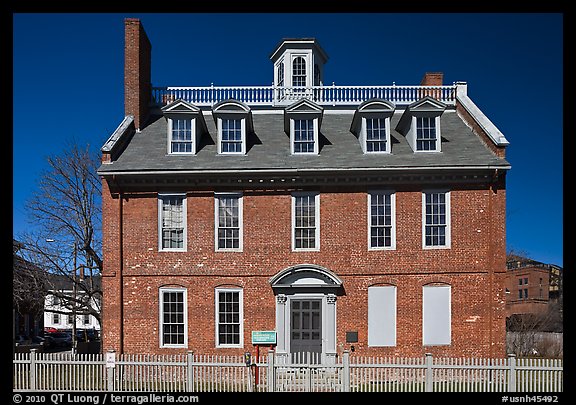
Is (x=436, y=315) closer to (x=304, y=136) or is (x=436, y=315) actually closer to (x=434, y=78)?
(x=304, y=136)

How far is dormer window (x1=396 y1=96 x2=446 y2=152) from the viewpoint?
21.2 m

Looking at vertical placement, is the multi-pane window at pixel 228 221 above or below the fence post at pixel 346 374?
above

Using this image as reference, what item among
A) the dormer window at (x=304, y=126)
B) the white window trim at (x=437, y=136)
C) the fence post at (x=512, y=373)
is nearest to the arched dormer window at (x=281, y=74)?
the dormer window at (x=304, y=126)

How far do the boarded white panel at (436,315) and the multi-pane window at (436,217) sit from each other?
165 centimetres

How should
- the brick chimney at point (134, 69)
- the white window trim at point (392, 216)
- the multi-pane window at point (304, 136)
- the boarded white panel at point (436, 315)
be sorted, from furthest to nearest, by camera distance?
the brick chimney at point (134, 69) → the multi-pane window at point (304, 136) → the white window trim at point (392, 216) → the boarded white panel at point (436, 315)

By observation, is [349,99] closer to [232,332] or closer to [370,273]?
[370,273]

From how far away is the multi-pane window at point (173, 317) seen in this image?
20406mm

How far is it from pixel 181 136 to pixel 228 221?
387 cm

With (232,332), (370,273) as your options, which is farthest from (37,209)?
(370,273)

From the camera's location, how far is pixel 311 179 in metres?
20.6

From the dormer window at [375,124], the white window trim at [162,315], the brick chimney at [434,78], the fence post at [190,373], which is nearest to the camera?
the fence post at [190,373]

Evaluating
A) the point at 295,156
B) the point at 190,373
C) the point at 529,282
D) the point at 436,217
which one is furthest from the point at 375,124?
the point at 529,282

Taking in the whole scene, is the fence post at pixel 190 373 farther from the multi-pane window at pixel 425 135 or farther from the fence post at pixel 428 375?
the multi-pane window at pixel 425 135

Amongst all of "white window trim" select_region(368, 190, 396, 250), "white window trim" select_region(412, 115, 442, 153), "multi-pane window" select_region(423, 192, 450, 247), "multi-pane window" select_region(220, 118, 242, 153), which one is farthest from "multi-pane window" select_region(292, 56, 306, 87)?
"multi-pane window" select_region(423, 192, 450, 247)
